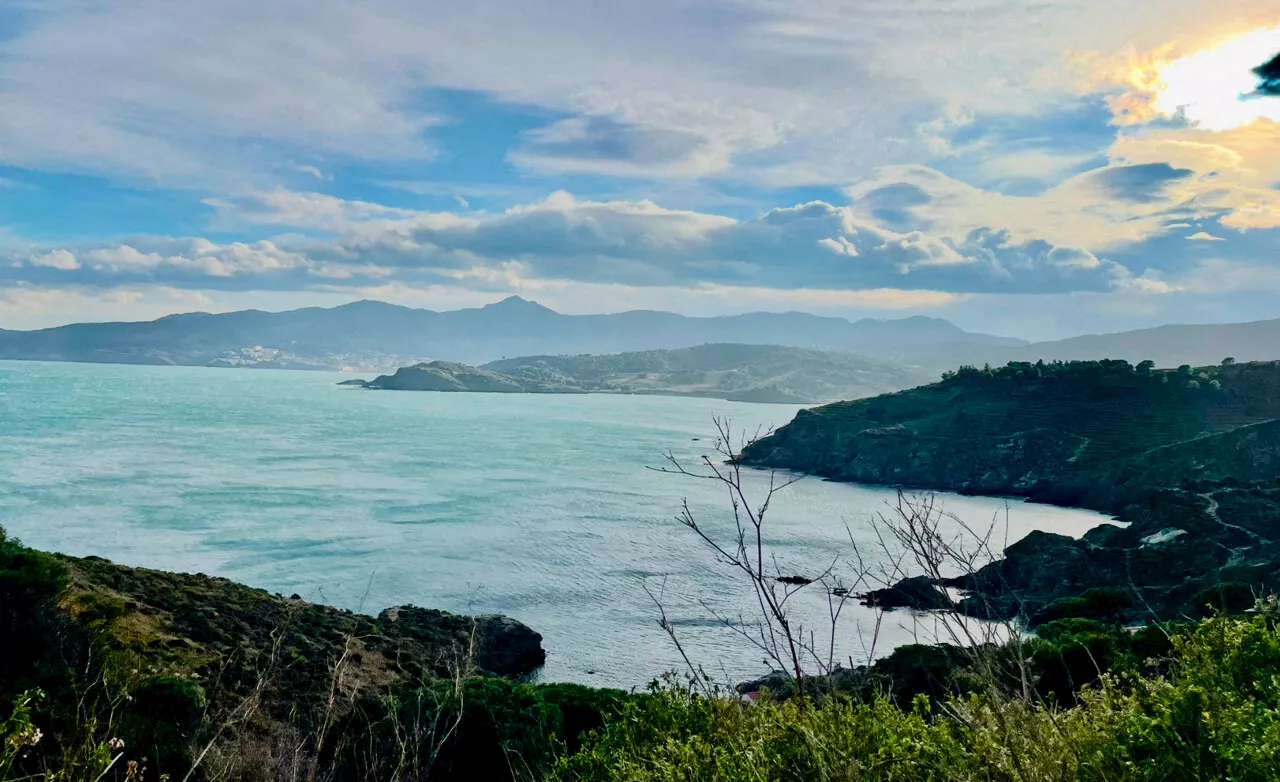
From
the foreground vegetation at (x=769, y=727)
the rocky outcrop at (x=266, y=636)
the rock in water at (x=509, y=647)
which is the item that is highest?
the foreground vegetation at (x=769, y=727)

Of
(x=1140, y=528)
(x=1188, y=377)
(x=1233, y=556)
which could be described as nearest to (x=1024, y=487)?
(x=1188, y=377)

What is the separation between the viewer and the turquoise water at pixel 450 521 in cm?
4341

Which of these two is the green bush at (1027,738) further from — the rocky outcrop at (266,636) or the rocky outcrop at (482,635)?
the rocky outcrop at (482,635)

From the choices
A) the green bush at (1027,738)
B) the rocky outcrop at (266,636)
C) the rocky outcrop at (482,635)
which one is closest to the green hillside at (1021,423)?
the rocky outcrop at (482,635)

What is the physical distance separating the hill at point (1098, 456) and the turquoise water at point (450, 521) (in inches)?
291

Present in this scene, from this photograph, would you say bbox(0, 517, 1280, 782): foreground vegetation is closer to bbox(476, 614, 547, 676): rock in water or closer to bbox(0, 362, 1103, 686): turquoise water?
bbox(0, 362, 1103, 686): turquoise water

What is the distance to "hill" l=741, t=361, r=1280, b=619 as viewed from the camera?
48.2 meters

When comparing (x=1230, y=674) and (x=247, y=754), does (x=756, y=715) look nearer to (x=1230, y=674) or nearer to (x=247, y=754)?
(x=1230, y=674)

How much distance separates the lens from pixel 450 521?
65.2 meters

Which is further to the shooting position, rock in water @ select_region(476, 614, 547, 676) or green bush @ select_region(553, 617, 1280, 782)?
rock in water @ select_region(476, 614, 547, 676)

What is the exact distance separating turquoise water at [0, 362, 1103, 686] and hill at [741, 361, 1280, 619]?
7.40 metres

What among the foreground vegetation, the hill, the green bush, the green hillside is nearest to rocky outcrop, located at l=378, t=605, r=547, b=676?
the foreground vegetation

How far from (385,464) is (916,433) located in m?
63.1

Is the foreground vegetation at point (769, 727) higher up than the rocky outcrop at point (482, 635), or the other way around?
the foreground vegetation at point (769, 727)
